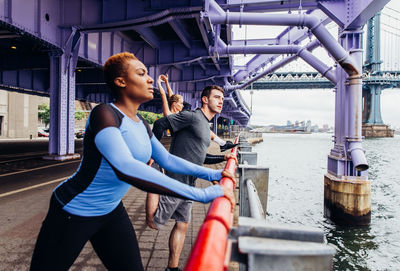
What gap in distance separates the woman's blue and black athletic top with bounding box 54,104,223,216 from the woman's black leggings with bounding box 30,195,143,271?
6 centimetres

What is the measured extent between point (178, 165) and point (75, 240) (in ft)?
2.62

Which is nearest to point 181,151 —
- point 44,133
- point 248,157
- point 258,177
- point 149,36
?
point 258,177

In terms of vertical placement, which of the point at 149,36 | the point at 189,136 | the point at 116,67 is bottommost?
the point at 189,136

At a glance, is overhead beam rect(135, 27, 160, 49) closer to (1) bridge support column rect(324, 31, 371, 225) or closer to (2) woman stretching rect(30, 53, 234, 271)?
(1) bridge support column rect(324, 31, 371, 225)

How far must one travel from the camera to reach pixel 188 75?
2206 cm

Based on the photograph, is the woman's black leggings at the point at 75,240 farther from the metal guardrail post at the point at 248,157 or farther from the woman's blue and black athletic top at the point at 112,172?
the metal guardrail post at the point at 248,157

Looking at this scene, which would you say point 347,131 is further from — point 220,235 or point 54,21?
point 54,21

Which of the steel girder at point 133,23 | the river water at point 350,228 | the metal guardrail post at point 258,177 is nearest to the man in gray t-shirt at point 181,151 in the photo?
the metal guardrail post at point 258,177

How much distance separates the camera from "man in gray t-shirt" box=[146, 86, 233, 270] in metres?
2.78

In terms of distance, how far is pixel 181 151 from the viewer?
2955 mm

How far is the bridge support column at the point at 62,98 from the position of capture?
11.6 meters

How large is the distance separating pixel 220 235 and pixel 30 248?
3604 mm

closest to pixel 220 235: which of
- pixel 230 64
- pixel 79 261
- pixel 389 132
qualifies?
pixel 79 261

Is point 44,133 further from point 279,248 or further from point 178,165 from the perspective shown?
point 279,248
